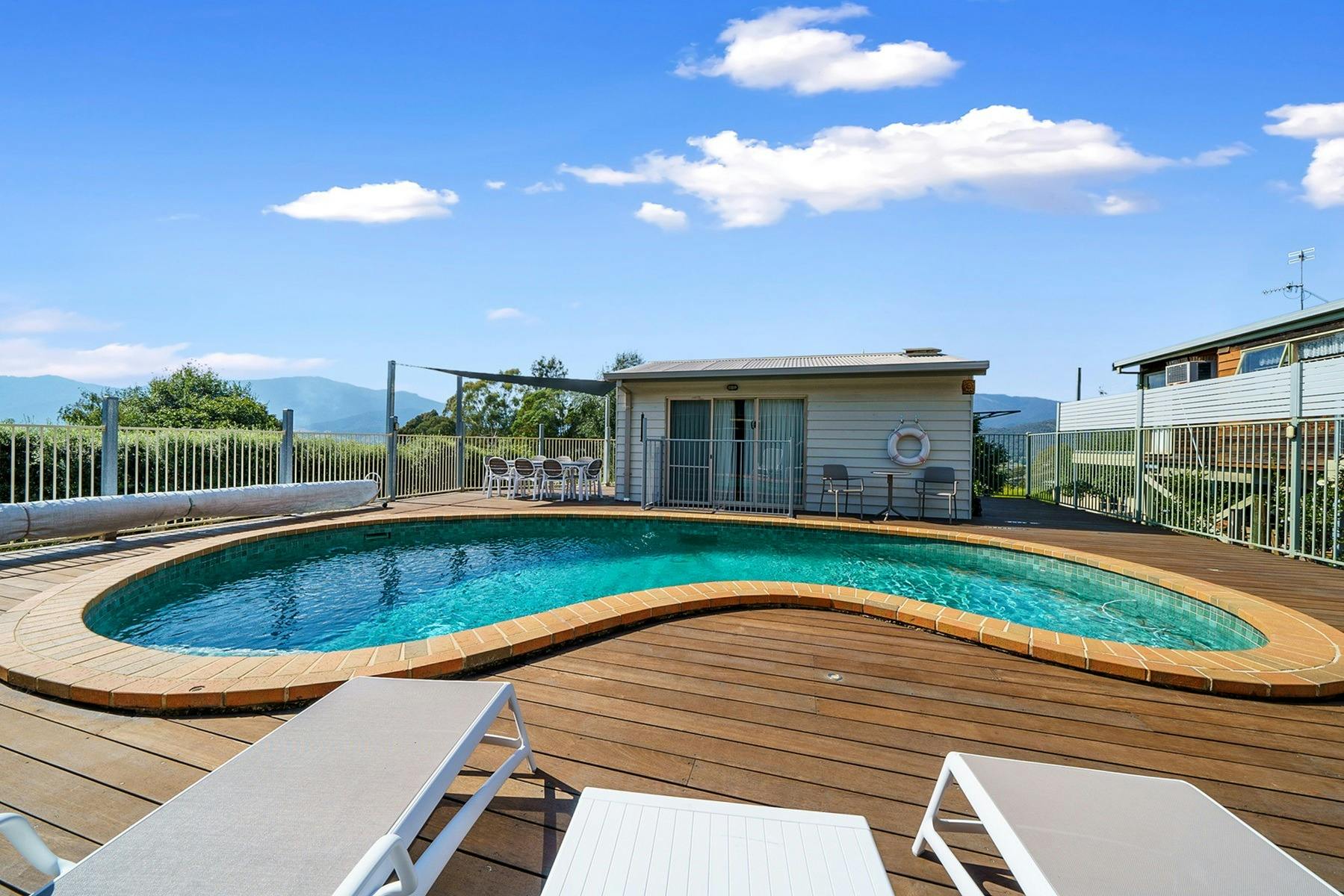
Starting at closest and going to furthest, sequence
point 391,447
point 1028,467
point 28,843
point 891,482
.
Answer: point 28,843 → point 891,482 → point 391,447 → point 1028,467

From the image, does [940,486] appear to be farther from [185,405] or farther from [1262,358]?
[185,405]

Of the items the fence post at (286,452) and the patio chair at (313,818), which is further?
the fence post at (286,452)

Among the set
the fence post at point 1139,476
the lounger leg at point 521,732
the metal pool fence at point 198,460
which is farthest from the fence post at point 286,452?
the fence post at point 1139,476

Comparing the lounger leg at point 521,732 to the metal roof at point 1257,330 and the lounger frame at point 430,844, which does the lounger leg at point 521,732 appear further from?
the metal roof at point 1257,330

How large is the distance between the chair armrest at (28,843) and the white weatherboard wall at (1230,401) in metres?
→ 10.1

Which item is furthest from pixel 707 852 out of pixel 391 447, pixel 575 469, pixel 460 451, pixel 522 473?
pixel 460 451

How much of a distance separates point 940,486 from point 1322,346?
8.48 meters

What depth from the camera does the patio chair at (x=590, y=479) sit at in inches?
430

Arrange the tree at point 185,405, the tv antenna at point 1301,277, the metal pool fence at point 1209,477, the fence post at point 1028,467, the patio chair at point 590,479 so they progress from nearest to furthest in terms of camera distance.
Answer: the metal pool fence at point 1209,477 < the patio chair at point 590,479 < the fence post at point 1028,467 < the tree at point 185,405 < the tv antenna at point 1301,277

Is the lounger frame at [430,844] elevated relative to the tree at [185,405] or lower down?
lower down

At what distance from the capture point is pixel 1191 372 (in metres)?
14.6

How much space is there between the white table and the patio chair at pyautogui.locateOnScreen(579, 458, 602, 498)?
4934 mm

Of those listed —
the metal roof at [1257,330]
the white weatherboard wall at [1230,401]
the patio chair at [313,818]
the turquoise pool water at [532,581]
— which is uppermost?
the metal roof at [1257,330]

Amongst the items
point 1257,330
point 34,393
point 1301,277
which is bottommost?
point 1257,330
